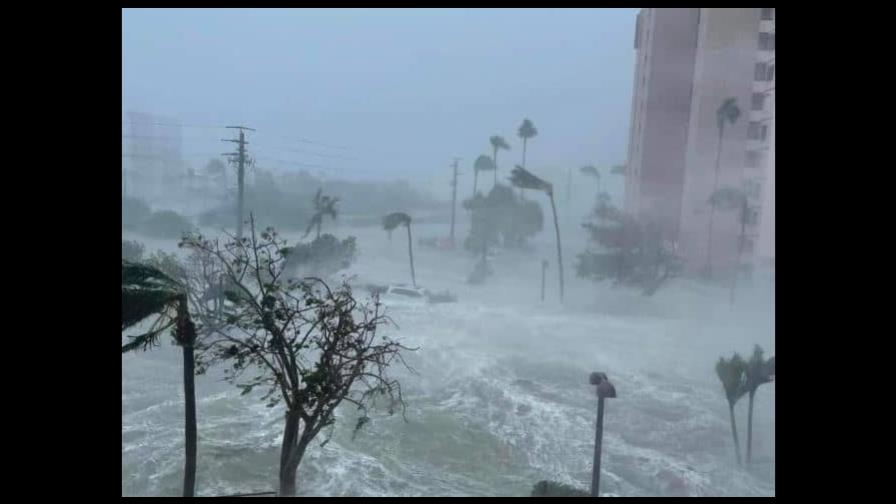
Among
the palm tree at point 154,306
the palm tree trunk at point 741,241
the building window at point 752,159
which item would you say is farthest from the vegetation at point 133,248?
the building window at point 752,159

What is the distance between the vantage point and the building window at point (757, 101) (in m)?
20.2

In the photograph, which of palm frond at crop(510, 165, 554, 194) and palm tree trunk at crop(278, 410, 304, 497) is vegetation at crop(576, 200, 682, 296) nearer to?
palm frond at crop(510, 165, 554, 194)

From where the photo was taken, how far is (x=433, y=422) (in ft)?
32.3

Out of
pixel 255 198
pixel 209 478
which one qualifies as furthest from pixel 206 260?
pixel 255 198

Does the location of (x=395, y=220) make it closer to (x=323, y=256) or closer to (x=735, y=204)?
(x=323, y=256)

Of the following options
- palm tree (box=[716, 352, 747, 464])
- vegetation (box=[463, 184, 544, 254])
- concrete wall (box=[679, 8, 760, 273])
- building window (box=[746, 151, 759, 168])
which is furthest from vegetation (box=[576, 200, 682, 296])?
palm tree (box=[716, 352, 747, 464])

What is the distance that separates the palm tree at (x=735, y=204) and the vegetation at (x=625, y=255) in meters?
1.74

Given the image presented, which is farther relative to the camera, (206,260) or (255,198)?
(255,198)

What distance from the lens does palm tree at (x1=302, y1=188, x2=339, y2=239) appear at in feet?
62.6

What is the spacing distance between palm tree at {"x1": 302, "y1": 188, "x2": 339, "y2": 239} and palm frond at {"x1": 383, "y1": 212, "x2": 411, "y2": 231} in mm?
2373

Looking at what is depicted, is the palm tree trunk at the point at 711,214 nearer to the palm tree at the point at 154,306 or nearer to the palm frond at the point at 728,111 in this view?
the palm frond at the point at 728,111
